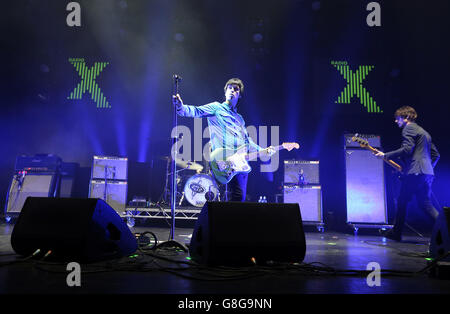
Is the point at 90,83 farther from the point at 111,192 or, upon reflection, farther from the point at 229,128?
the point at 229,128

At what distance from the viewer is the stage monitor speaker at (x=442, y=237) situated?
2.18 metres

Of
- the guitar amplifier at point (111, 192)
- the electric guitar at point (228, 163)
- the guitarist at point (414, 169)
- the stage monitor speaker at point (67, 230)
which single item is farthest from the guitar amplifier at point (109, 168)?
the guitarist at point (414, 169)

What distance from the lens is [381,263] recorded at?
2543 mm

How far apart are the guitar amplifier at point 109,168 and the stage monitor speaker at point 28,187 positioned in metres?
1.00

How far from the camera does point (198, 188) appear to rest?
21.8 ft

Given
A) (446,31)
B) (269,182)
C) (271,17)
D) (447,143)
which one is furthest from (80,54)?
(447,143)

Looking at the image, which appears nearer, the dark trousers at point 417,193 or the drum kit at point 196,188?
the dark trousers at point 417,193

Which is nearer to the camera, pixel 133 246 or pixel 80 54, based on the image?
pixel 133 246

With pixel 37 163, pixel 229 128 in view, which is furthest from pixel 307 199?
pixel 37 163

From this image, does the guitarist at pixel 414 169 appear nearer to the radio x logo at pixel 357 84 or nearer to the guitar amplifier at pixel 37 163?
the radio x logo at pixel 357 84

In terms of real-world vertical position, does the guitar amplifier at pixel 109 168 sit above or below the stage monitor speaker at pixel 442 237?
above

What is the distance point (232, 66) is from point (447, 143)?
5332 mm

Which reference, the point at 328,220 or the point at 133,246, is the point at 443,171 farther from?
the point at 133,246

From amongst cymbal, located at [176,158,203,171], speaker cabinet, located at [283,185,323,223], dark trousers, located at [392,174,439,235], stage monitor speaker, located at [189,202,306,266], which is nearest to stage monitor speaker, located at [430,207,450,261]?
stage monitor speaker, located at [189,202,306,266]
